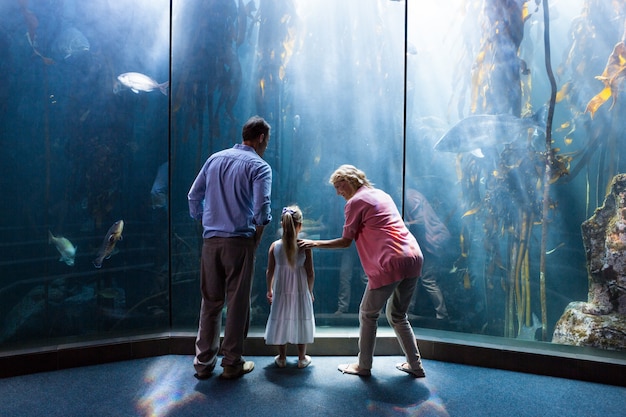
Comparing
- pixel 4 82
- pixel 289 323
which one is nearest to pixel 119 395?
pixel 289 323

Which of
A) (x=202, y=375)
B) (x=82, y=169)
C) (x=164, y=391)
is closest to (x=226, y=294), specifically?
(x=202, y=375)

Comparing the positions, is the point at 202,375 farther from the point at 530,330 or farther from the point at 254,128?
the point at 530,330

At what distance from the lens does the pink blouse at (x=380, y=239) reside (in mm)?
3000

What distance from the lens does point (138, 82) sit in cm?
398

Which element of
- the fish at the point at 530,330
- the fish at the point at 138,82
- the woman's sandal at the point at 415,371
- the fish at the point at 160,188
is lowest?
the woman's sandal at the point at 415,371

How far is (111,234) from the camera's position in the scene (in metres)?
3.92

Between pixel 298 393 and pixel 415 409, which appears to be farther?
pixel 298 393

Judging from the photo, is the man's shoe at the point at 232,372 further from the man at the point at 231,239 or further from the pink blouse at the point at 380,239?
the pink blouse at the point at 380,239

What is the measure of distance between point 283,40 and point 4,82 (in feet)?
9.00

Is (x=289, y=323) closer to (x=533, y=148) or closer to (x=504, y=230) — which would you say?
(x=504, y=230)

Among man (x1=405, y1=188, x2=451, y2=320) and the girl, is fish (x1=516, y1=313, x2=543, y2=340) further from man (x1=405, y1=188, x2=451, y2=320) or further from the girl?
the girl

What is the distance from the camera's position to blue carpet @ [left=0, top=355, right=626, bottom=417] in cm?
258

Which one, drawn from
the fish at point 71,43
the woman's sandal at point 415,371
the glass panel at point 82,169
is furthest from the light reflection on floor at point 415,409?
the fish at point 71,43

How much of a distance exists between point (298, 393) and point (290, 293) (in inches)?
29.4
